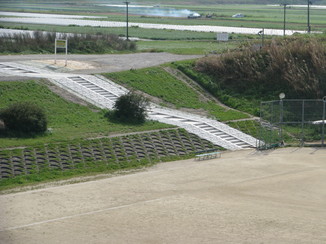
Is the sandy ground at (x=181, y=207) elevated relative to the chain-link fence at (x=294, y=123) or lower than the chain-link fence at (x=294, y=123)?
lower

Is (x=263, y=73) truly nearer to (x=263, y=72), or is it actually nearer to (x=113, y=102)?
(x=263, y=72)

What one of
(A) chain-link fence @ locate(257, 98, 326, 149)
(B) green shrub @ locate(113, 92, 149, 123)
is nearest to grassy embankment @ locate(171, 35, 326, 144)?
(A) chain-link fence @ locate(257, 98, 326, 149)

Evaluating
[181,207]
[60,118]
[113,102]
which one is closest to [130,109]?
[113,102]

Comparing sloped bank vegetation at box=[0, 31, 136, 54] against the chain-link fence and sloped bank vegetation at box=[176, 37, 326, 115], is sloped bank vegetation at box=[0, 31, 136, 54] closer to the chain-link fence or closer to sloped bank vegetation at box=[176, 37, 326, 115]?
sloped bank vegetation at box=[176, 37, 326, 115]

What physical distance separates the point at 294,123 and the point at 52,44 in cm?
2306

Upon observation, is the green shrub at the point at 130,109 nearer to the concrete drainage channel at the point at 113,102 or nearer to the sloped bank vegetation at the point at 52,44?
the concrete drainage channel at the point at 113,102

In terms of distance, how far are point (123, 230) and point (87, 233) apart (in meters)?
1.17

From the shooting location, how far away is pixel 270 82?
4925cm

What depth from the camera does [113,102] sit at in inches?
1668

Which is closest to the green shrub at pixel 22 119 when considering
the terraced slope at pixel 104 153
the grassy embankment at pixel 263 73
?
the terraced slope at pixel 104 153

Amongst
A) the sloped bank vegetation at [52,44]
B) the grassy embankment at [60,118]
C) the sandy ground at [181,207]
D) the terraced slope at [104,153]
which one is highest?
the sloped bank vegetation at [52,44]

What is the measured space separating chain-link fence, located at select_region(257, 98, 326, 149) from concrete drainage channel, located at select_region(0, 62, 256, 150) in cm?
131

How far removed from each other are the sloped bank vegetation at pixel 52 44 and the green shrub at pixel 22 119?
2163 cm

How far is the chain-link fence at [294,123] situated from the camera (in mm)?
40625
